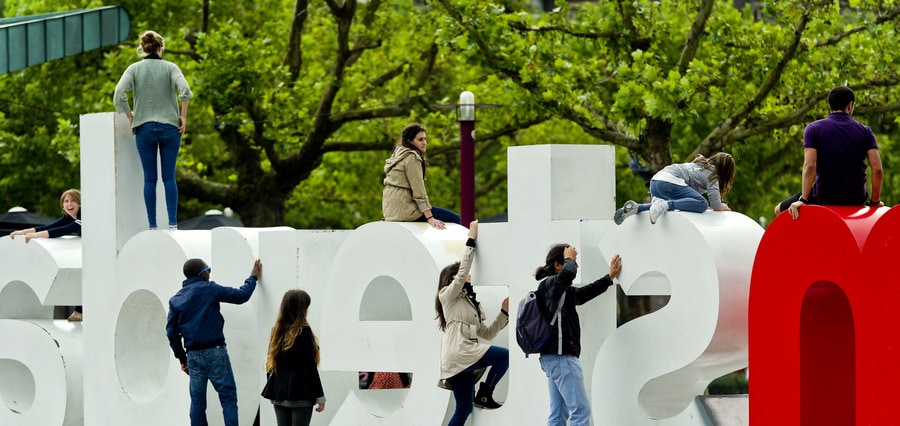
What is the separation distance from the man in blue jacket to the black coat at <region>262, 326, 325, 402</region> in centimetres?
93

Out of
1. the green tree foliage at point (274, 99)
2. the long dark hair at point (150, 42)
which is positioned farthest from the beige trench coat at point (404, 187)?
the green tree foliage at point (274, 99)

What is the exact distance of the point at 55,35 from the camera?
19.0 metres

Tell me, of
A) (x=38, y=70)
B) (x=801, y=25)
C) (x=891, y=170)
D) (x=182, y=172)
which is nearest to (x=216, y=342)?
(x=801, y=25)

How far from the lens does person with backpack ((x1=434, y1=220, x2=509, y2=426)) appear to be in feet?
33.2

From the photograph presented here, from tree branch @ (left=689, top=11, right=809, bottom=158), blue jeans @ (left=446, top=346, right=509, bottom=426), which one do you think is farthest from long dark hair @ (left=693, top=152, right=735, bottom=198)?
tree branch @ (left=689, top=11, right=809, bottom=158)

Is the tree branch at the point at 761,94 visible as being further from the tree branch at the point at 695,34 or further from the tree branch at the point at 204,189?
the tree branch at the point at 204,189

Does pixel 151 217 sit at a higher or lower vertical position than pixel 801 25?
lower

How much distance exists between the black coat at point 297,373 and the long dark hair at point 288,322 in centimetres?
3

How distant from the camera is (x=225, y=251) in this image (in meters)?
12.2

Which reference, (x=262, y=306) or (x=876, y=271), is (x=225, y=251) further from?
(x=876, y=271)

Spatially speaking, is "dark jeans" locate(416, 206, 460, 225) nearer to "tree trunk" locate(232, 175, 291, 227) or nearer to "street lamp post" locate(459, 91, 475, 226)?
"street lamp post" locate(459, 91, 475, 226)

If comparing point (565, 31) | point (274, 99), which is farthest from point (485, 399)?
point (274, 99)

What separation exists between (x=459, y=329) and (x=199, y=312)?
246 centimetres

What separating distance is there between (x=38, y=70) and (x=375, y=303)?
16.8 meters
